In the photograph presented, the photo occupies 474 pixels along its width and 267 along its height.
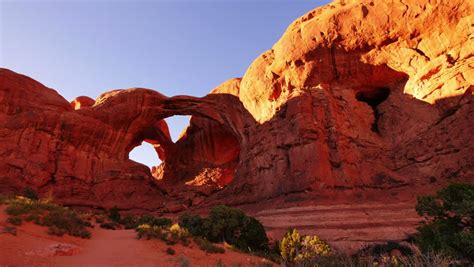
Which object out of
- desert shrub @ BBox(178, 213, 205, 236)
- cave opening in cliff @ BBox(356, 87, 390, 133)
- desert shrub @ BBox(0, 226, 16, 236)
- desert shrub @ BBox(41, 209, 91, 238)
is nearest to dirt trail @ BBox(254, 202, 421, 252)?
desert shrub @ BBox(178, 213, 205, 236)

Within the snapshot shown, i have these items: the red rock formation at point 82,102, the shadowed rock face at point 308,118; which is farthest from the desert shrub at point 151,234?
the red rock formation at point 82,102

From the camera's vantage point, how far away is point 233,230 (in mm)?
18359

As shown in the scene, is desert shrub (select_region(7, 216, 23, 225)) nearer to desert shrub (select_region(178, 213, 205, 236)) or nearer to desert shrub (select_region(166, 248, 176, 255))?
desert shrub (select_region(166, 248, 176, 255))

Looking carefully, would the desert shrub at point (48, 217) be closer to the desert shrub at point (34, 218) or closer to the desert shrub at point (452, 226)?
the desert shrub at point (34, 218)

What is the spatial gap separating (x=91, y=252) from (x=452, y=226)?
12.4 meters

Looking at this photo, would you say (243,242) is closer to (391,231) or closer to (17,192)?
(391,231)

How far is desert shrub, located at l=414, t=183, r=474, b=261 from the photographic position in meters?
10.1

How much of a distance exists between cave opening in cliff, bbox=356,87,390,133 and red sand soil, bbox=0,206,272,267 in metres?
17.6

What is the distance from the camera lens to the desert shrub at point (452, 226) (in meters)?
10.1

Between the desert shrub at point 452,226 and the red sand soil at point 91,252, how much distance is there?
5.94 meters

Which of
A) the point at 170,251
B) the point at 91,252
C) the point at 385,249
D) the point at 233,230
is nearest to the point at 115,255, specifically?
the point at 91,252

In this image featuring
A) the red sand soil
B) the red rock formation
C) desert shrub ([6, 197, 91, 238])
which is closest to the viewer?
the red sand soil

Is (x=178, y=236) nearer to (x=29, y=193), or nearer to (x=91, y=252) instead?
(x=91, y=252)

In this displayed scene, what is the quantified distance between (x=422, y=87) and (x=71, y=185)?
97.6ft
